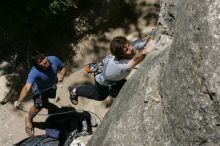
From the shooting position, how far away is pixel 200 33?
4.01 metres

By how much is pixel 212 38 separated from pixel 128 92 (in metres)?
1.72

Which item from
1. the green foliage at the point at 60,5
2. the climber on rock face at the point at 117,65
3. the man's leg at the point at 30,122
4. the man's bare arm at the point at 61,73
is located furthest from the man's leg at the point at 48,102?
the green foliage at the point at 60,5

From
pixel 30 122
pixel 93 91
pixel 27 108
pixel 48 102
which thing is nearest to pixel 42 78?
pixel 93 91

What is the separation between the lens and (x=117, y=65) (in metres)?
6.20

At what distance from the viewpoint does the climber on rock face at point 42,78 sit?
7.17 meters

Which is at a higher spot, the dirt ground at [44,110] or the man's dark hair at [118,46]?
the man's dark hair at [118,46]

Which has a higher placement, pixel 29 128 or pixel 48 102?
pixel 48 102

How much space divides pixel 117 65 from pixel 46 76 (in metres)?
1.71

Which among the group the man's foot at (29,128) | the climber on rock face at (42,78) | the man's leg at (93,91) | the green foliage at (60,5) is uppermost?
the green foliage at (60,5)

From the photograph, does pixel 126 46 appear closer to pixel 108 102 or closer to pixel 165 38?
pixel 165 38

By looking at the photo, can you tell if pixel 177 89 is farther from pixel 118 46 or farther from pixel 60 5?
pixel 60 5

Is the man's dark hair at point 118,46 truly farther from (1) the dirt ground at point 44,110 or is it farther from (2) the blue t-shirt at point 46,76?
(1) the dirt ground at point 44,110

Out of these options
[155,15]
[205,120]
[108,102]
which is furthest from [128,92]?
[155,15]

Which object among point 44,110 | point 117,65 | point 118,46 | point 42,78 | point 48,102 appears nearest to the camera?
point 118,46
